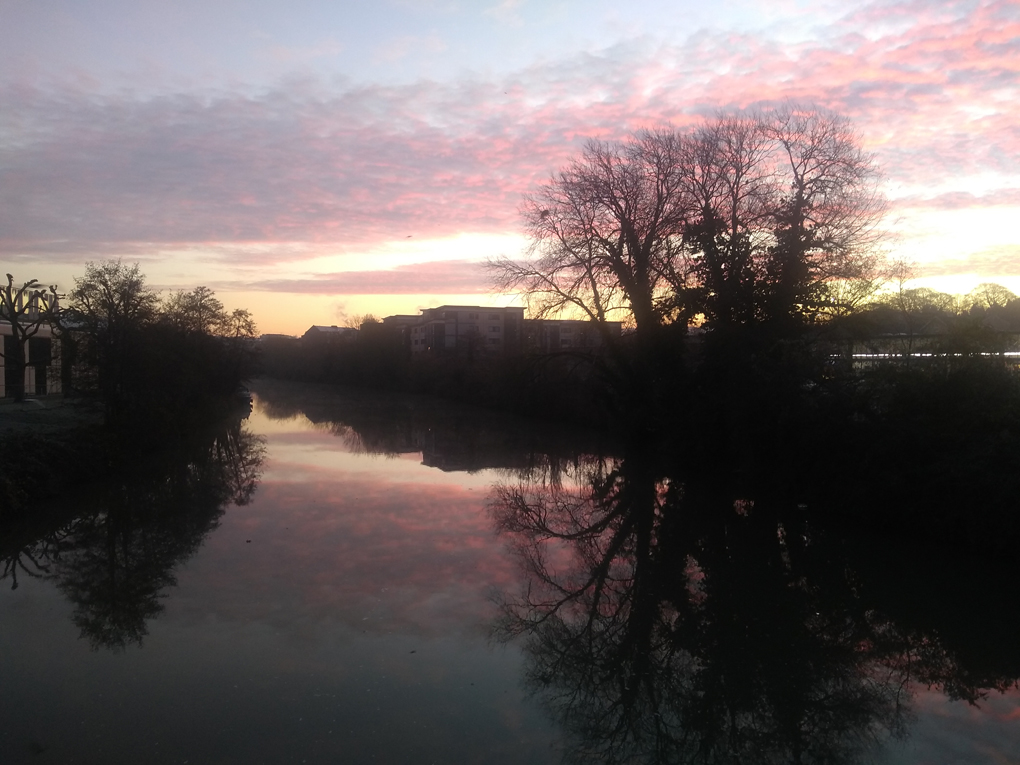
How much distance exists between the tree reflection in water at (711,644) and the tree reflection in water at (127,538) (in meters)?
4.47

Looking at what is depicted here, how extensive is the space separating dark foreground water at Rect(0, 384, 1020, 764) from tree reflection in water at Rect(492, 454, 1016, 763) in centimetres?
3

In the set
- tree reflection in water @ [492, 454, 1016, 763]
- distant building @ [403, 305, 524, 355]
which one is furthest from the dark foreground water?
distant building @ [403, 305, 524, 355]

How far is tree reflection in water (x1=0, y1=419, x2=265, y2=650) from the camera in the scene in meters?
9.22

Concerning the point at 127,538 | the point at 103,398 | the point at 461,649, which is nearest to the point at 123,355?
the point at 103,398

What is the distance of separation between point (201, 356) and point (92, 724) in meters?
28.6

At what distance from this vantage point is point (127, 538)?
1309 centimetres

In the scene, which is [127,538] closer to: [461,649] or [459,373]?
[461,649]

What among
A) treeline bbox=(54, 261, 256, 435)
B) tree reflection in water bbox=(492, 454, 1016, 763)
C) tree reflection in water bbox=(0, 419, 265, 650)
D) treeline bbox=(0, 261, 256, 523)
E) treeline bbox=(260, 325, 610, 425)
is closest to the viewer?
tree reflection in water bbox=(492, 454, 1016, 763)

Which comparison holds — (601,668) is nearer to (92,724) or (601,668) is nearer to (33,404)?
(92,724)

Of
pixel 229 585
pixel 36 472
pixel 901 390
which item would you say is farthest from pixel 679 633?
pixel 36 472

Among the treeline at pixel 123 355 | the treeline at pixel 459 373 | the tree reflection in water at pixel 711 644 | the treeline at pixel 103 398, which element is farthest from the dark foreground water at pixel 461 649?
the treeline at pixel 459 373

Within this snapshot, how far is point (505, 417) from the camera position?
1580 inches

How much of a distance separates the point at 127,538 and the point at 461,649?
25.8 feet

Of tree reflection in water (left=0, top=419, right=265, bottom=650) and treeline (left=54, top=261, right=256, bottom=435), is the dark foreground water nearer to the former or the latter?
tree reflection in water (left=0, top=419, right=265, bottom=650)
